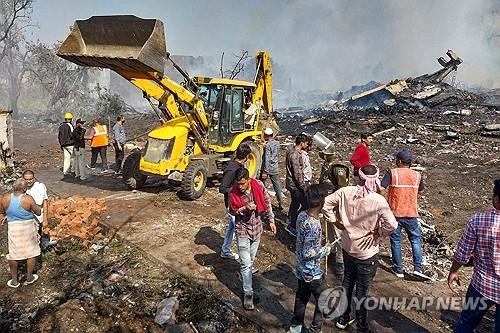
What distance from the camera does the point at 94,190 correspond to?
27.2 ft

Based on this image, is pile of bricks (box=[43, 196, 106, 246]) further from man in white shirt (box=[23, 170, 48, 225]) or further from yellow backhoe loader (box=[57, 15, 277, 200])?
yellow backhoe loader (box=[57, 15, 277, 200])

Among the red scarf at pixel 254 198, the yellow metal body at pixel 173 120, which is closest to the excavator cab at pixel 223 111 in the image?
the yellow metal body at pixel 173 120

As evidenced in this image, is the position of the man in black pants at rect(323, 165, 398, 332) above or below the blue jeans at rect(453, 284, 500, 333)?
above

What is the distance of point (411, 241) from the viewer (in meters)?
4.65

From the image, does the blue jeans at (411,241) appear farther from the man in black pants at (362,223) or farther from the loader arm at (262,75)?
the loader arm at (262,75)

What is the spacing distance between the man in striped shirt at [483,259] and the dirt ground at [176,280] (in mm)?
1005

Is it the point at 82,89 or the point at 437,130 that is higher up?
the point at 82,89

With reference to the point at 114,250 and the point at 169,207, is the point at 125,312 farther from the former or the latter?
the point at 169,207

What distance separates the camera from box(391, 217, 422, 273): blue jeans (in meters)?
4.56

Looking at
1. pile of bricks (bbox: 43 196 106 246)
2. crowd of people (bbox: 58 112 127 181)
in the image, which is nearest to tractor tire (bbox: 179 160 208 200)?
pile of bricks (bbox: 43 196 106 246)

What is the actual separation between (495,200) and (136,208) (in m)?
5.76

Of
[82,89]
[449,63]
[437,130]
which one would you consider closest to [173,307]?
[437,130]

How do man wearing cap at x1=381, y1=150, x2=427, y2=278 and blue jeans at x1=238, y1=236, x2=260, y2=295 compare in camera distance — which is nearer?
blue jeans at x1=238, y1=236, x2=260, y2=295

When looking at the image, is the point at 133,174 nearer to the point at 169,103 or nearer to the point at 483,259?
the point at 169,103
